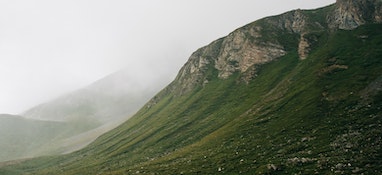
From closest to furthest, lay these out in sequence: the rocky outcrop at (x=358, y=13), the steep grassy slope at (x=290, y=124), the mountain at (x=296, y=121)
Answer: the steep grassy slope at (x=290, y=124), the mountain at (x=296, y=121), the rocky outcrop at (x=358, y=13)

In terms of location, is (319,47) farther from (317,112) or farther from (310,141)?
(310,141)

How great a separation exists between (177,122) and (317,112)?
97.0m

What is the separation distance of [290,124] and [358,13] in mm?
111216

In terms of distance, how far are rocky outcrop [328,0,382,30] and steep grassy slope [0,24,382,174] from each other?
8.25 meters

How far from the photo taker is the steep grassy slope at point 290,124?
62594 millimetres

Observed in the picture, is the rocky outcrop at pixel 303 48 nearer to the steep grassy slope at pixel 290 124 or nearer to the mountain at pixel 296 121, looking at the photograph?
the mountain at pixel 296 121

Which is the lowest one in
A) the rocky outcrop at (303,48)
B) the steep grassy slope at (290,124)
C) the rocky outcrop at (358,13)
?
the steep grassy slope at (290,124)

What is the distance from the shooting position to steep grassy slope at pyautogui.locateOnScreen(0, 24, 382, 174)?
6259 centimetres

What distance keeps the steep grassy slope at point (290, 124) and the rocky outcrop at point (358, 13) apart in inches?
325

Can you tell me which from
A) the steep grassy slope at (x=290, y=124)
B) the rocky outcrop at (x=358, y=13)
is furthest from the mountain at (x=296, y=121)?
the rocky outcrop at (x=358, y=13)

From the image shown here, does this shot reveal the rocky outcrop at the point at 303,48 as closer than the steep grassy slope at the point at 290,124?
No

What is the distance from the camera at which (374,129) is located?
69.2 m

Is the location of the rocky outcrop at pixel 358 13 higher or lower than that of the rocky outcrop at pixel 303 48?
higher

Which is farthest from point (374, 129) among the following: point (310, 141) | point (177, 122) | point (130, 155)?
point (177, 122)
